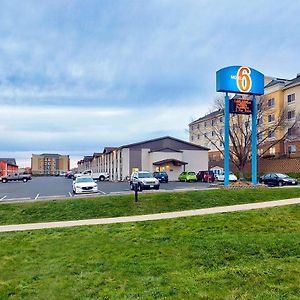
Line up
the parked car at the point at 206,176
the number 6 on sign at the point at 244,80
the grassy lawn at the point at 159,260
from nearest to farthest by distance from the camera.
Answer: the grassy lawn at the point at 159,260 < the number 6 on sign at the point at 244,80 < the parked car at the point at 206,176

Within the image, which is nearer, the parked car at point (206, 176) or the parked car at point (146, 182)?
the parked car at point (146, 182)

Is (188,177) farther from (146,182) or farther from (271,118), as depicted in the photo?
(146,182)

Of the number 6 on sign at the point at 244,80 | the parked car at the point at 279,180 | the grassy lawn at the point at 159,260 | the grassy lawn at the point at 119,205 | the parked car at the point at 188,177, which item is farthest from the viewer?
the parked car at the point at 188,177

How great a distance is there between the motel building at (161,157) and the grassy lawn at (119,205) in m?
34.0

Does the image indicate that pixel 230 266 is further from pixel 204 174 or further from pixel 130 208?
pixel 204 174

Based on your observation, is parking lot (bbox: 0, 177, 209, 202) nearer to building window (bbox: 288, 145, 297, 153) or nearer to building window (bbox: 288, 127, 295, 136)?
building window (bbox: 288, 127, 295, 136)

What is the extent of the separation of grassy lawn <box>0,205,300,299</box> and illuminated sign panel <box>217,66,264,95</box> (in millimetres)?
14520

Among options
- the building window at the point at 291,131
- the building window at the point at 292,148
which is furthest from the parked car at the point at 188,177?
the building window at the point at 292,148

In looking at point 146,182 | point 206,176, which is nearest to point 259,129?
point 206,176

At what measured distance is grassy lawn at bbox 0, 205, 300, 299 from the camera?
20.3 ft

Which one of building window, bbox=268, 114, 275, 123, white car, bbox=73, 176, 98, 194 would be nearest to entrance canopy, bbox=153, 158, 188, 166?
building window, bbox=268, 114, 275, 123

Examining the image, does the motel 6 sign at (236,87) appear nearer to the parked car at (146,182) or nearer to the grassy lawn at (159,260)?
the parked car at (146,182)

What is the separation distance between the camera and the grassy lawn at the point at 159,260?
619 cm

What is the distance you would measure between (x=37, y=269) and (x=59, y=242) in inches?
97.0
